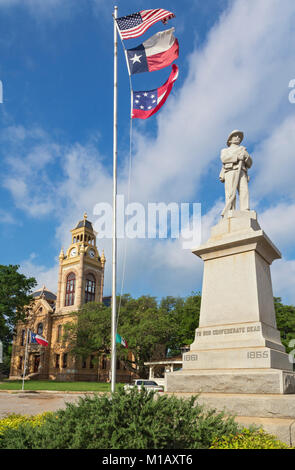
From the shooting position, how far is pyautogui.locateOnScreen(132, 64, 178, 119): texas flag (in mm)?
11945

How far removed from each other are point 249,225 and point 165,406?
4.68m

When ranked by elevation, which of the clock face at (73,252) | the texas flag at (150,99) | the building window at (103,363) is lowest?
the building window at (103,363)

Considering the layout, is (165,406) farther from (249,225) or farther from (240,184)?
(240,184)

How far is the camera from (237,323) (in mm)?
7004

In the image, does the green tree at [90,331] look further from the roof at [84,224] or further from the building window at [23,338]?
the roof at [84,224]

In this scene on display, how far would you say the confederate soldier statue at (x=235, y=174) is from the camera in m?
8.41

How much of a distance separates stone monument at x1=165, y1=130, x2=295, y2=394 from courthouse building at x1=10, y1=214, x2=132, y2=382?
51.4 m

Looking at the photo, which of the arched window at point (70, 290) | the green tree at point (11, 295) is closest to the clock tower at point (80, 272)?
the arched window at point (70, 290)

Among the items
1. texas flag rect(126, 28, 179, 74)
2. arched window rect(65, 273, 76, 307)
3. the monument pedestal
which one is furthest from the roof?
the monument pedestal

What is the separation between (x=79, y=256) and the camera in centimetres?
6266

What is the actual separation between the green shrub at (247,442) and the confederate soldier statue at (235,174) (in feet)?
17.1

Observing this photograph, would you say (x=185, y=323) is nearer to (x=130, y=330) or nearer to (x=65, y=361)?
(x=130, y=330)
